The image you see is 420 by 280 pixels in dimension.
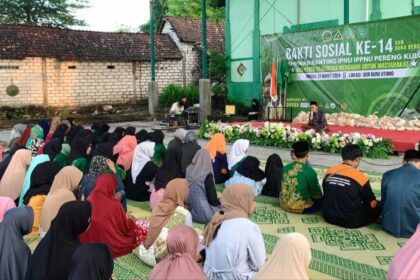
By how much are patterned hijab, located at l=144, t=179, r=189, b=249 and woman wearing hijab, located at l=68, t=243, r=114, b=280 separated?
1380mm

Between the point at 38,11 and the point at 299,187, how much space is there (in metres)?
24.6

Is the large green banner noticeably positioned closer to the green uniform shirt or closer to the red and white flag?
the red and white flag

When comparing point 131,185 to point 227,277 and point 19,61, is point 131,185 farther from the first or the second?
point 19,61

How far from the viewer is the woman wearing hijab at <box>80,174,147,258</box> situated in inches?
163

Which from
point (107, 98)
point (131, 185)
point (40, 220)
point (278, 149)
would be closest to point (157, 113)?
point (107, 98)

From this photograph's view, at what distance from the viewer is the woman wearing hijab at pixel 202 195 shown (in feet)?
16.9

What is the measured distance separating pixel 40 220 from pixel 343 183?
3.18m

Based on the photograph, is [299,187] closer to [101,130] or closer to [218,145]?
[218,145]

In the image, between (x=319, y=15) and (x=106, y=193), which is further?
(x=319, y=15)

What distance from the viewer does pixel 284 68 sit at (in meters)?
13.4

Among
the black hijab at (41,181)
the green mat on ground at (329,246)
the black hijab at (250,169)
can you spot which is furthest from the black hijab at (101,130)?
the black hijab at (250,169)

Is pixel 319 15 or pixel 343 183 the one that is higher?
pixel 319 15

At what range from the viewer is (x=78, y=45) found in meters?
19.0

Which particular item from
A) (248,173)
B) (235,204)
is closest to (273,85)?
(248,173)
